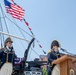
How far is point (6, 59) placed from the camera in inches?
197

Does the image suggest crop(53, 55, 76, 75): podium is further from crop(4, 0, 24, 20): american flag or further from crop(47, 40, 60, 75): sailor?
crop(4, 0, 24, 20): american flag

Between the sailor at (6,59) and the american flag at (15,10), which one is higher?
the american flag at (15,10)

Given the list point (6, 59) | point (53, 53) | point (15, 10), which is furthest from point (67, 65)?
point (15, 10)

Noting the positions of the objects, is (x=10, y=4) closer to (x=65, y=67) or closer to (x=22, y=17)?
(x=22, y=17)

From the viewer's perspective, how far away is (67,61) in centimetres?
277

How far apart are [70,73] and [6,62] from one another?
2.55m

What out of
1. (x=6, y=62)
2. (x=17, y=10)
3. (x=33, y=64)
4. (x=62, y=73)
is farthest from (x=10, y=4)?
(x=62, y=73)

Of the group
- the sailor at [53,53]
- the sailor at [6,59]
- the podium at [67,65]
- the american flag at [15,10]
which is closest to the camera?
the podium at [67,65]

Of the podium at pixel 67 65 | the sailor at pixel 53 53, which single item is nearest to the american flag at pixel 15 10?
the sailor at pixel 53 53

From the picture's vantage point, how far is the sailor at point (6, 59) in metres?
4.88

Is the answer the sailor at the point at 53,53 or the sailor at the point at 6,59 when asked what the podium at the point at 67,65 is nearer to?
the sailor at the point at 53,53

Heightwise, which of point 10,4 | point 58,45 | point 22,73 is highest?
point 10,4

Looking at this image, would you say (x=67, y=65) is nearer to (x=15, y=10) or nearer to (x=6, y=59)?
(x=6, y=59)

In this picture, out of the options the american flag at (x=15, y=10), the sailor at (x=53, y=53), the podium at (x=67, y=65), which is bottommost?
the podium at (x=67, y=65)
